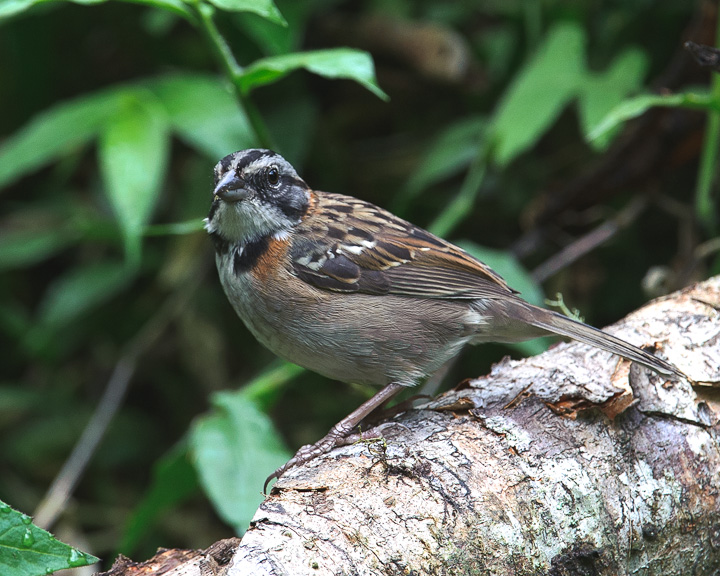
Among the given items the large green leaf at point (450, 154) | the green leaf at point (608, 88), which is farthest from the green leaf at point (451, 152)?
the green leaf at point (608, 88)

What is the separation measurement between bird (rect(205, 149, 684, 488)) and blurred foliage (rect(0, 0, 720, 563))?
0.80 m

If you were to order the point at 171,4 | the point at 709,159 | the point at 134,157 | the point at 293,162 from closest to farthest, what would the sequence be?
the point at 171,4
the point at 134,157
the point at 709,159
the point at 293,162

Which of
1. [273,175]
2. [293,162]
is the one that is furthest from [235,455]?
[293,162]

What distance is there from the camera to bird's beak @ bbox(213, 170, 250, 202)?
3.39 meters

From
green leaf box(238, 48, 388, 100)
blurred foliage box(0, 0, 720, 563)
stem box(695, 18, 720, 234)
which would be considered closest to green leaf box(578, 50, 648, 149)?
blurred foliage box(0, 0, 720, 563)

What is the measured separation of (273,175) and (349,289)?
2.03 feet

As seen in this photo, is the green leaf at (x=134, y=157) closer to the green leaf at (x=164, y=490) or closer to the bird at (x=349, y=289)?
the bird at (x=349, y=289)

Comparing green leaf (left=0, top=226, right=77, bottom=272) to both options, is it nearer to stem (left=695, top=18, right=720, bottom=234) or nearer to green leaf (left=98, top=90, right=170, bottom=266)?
green leaf (left=98, top=90, right=170, bottom=266)

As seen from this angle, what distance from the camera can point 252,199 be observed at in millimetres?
3504

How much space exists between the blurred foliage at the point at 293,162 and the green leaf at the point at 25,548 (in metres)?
2.17

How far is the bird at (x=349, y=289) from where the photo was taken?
10.7 feet

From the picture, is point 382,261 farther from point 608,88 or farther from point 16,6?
point 608,88

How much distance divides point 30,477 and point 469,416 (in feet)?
12.8

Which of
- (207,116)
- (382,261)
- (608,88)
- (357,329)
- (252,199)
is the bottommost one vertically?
(357,329)
